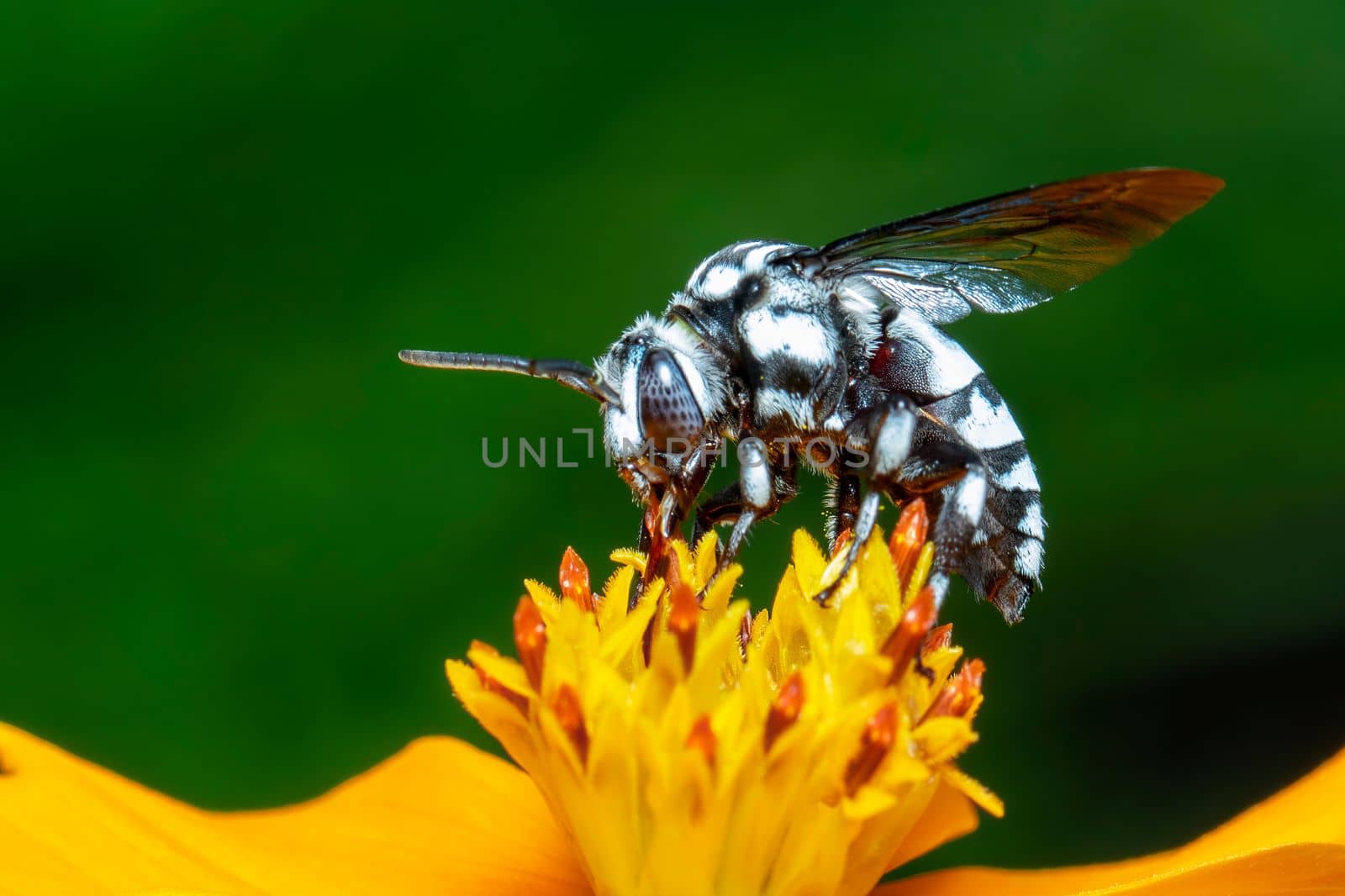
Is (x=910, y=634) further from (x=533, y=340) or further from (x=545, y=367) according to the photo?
(x=533, y=340)

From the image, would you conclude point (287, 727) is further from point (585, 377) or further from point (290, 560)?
point (585, 377)

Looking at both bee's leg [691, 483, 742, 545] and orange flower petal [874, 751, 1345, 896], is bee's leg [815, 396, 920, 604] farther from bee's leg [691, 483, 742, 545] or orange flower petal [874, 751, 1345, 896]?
orange flower petal [874, 751, 1345, 896]

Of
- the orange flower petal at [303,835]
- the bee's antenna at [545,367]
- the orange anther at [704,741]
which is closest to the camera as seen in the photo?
the orange anther at [704,741]

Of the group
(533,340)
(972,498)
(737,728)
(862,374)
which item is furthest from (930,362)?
(533,340)

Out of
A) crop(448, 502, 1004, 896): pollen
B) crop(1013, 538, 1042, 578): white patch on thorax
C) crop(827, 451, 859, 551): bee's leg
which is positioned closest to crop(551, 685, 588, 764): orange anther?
crop(448, 502, 1004, 896): pollen

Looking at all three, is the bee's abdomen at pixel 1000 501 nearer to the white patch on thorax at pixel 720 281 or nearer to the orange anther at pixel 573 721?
the white patch on thorax at pixel 720 281

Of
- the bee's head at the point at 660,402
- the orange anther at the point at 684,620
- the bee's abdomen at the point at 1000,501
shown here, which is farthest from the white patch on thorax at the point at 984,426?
the orange anther at the point at 684,620

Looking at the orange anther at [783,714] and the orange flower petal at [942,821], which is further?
the orange flower petal at [942,821]
